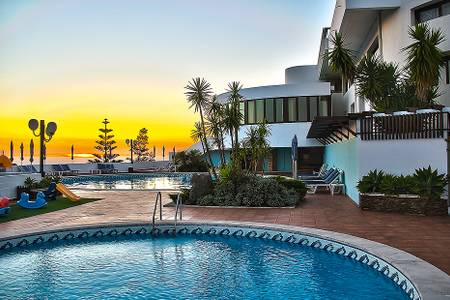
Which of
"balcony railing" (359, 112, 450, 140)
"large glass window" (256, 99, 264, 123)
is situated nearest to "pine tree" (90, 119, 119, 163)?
"large glass window" (256, 99, 264, 123)

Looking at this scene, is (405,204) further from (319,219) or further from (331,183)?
(331,183)

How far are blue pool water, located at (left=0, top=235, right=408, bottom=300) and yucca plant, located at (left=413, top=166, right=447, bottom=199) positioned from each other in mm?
4266

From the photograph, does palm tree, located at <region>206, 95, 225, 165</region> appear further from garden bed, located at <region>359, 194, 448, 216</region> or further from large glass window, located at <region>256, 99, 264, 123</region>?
large glass window, located at <region>256, 99, 264, 123</region>

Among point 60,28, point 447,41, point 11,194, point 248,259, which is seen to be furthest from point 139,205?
point 447,41

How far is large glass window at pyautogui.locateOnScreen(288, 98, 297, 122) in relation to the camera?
105 feet

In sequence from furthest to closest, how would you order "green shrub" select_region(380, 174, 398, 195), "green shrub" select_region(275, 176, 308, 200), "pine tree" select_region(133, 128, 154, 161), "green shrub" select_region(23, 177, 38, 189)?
"pine tree" select_region(133, 128, 154, 161) < "green shrub" select_region(23, 177, 38, 189) < "green shrub" select_region(275, 176, 308, 200) < "green shrub" select_region(380, 174, 398, 195)

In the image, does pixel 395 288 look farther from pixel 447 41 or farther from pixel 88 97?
pixel 88 97

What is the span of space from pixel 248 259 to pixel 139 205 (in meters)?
7.36

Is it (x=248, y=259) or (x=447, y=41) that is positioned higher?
(x=447, y=41)

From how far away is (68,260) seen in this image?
8.48 meters

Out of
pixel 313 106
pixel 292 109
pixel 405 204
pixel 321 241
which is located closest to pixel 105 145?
pixel 292 109

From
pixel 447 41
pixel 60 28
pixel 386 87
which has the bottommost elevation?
pixel 386 87

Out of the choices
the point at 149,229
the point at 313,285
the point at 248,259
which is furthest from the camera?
the point at 149,229

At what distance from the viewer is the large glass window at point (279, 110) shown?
3238 cm
